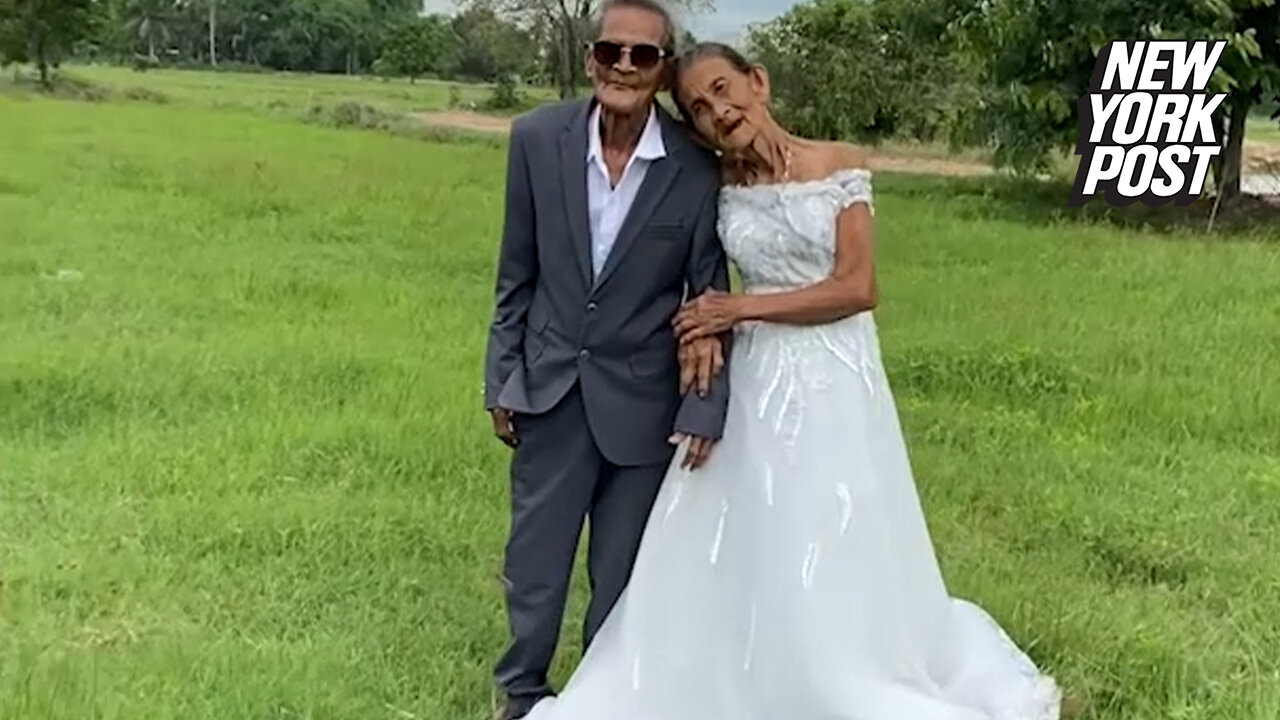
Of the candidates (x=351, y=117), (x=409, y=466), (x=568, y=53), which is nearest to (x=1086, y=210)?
(x=568, y=53)

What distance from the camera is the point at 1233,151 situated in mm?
12141

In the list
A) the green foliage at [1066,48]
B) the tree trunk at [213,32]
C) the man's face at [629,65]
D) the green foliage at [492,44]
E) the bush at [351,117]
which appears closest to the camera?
the man's face at [629,65]

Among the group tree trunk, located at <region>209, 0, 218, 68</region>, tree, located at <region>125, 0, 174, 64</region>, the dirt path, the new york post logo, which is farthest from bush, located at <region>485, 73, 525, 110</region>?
the new york post logo

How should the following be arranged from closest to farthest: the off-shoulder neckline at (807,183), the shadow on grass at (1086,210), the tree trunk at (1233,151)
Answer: the off-shoulder neckline at (807,183) < the shadow on grass at (1086,210) < the tree trunk at (1233,151)

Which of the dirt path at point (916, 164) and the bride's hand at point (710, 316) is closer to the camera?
the bride's hand at point (710, 316)

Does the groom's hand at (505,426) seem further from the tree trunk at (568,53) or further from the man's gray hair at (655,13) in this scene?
the tree trunk at (568,53)

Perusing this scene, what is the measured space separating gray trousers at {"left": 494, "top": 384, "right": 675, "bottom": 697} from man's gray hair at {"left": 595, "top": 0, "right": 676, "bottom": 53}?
0.61m

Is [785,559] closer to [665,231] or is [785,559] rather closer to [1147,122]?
[665,231]

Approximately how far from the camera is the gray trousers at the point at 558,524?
110 inches

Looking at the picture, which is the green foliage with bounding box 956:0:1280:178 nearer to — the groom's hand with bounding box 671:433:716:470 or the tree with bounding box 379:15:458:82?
the groom's hand with bounding box 671:433:716:470

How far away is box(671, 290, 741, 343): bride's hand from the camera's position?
262cm

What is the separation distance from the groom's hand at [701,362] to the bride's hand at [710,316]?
2 cm

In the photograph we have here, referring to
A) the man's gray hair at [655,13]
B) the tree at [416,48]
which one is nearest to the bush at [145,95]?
the tree at [416,48]

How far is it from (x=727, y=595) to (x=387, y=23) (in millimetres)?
43520
